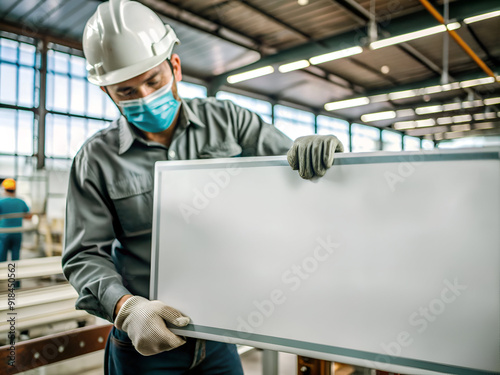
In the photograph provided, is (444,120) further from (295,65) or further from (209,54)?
(209,54)

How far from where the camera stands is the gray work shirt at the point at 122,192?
1103 millimetres

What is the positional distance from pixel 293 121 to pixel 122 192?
11.0 metres

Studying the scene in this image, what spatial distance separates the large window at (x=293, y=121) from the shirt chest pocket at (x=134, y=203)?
33.0 feet

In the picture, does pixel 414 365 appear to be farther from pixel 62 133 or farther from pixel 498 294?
Answer: pixel 62 133

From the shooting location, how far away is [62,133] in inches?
282

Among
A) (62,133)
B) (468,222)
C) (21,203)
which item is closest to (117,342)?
(468,222)

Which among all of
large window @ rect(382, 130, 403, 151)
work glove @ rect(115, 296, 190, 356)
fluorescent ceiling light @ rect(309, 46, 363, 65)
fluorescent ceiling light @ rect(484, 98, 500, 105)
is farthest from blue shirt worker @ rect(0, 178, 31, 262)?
large window @ rect(382, 130, 403, 151)

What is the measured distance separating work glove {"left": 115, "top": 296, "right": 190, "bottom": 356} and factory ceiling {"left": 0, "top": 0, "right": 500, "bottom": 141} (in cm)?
453

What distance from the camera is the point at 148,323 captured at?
0.96 metres

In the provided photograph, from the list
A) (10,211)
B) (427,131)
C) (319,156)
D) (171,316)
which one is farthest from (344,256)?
(427,131)

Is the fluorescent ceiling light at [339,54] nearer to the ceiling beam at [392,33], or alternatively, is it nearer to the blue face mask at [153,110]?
the ceiling beam at [392,33]

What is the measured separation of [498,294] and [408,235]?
192 mm

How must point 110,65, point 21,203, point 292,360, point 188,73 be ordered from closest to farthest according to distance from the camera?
point 110,65 < point 292,360 < point 21,203 < point 188,73

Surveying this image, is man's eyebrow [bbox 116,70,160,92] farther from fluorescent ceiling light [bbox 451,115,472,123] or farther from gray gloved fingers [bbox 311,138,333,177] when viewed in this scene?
fluorescent ceiling light [bbox 451,115,472,123]
